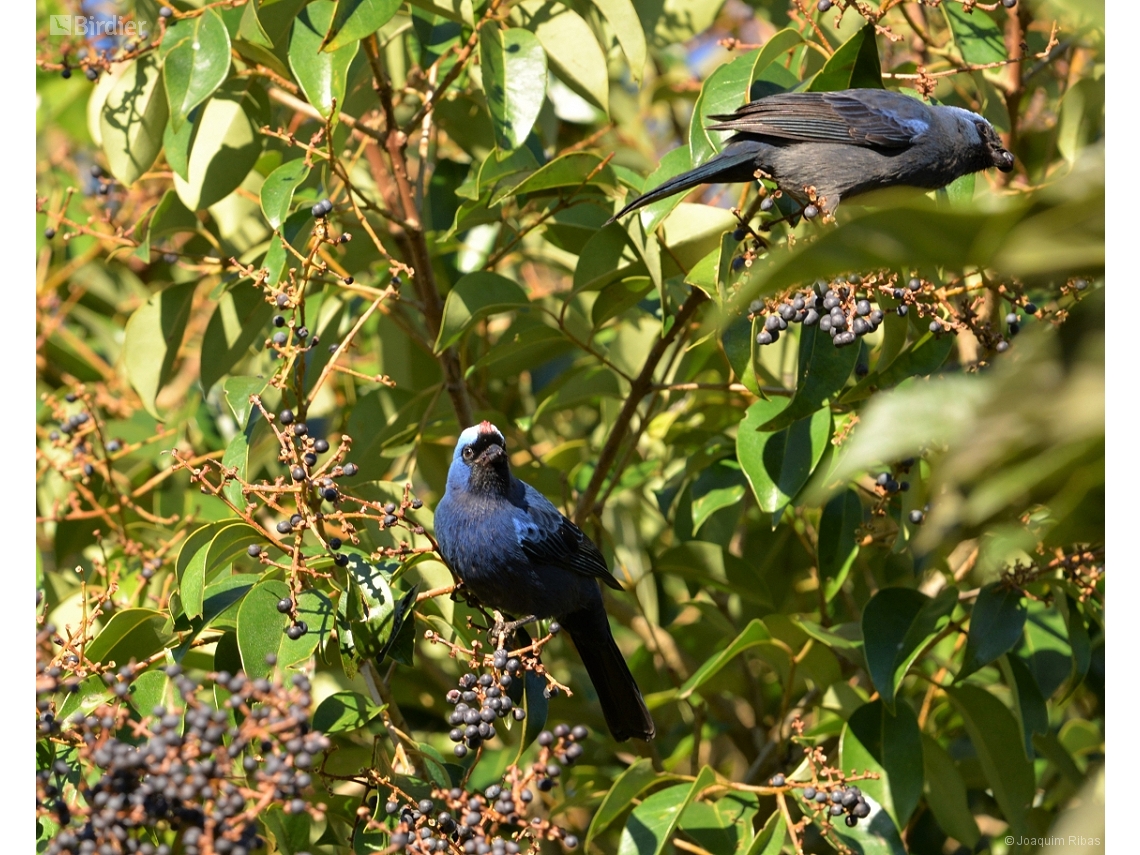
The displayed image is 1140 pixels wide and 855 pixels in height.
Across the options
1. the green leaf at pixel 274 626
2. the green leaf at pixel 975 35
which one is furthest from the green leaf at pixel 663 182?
the green leaf at pixel 274 626

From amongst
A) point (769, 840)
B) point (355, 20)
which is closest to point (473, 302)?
point (355, 20)

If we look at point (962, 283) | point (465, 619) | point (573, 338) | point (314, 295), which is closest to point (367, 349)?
point (314, 295)

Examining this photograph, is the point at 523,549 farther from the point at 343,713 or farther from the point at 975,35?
the point at 975,35

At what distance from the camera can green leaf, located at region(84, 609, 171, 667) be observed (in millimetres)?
2482

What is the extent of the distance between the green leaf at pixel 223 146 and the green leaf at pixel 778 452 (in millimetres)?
1626

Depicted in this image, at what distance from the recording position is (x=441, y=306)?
3.34 meters

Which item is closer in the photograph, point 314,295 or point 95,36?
point 95,36

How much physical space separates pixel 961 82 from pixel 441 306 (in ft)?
6.24

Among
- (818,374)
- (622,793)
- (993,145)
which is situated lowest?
(622,793)

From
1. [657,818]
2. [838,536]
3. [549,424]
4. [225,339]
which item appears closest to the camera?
[657,818]

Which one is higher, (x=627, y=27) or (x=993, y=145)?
(x=627, y=27)

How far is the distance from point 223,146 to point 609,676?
189 cm

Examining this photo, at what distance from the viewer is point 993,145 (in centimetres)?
326

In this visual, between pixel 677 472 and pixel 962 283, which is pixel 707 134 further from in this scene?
pixel 677 472
